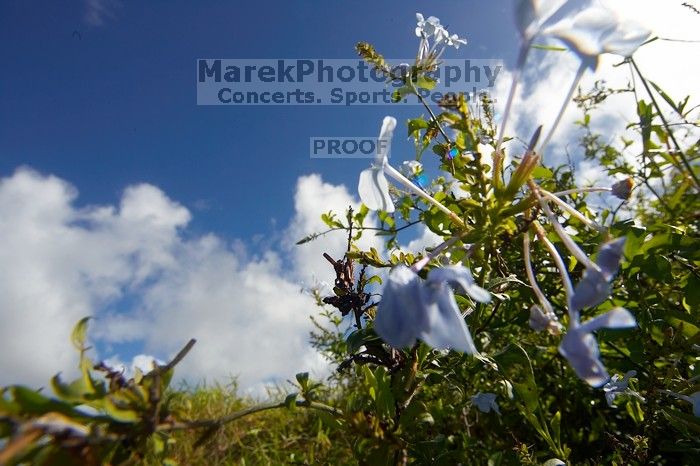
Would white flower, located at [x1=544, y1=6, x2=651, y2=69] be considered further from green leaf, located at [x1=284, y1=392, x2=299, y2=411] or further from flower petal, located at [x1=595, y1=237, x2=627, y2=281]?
green leaf, located at [x1=284, y1=392, x2=299, y2=411]

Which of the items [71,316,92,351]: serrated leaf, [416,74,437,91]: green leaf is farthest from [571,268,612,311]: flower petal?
[416,74,437,91]: green leaf

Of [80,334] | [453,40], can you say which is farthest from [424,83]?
[80,334]

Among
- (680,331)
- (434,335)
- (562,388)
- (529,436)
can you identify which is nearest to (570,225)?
(680,331)

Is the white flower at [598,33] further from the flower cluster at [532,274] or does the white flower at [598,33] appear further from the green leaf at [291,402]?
the green leaf at [291,402]

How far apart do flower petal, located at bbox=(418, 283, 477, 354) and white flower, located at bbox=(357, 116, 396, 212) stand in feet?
0.79

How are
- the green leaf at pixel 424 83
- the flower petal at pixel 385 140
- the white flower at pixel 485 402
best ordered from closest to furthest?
the flower petal at pixel 385 140
the green leaf at pixel 424 83
the white flower at pixel 485 402

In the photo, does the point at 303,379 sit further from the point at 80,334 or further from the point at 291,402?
the point at 80,334

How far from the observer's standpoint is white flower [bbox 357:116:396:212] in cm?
73

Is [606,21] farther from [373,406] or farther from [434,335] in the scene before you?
[373,406]

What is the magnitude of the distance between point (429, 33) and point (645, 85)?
1.52 feet

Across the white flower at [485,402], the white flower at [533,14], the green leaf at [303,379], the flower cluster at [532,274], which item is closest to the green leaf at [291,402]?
the green leaf at [303,379]

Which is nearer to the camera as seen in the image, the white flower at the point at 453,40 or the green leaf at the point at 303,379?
the green leaf at the point at 303,379

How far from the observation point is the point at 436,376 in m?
0.92

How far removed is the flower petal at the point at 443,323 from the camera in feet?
1.63
